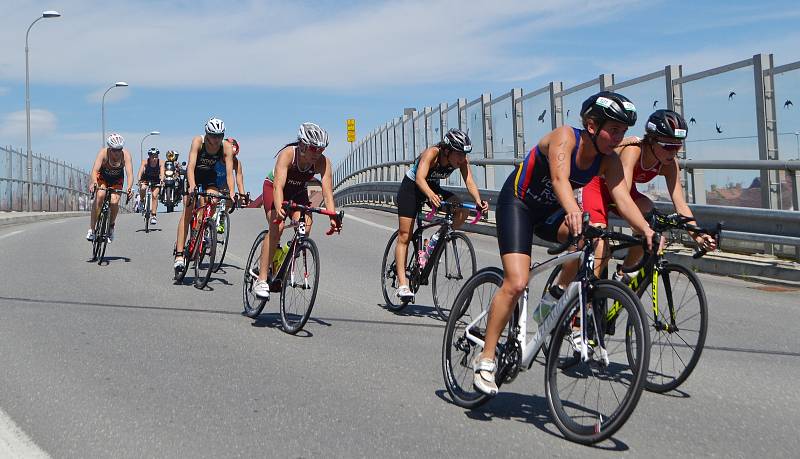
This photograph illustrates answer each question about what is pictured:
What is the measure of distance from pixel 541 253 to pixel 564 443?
10.7m

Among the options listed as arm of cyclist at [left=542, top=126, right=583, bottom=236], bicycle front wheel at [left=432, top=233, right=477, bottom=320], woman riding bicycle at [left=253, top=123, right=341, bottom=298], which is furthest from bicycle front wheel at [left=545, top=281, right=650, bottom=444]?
bicycle front wheel at [left=432, top=233, right=477, bottom=320]

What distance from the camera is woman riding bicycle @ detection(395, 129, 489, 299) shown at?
8.95 metres

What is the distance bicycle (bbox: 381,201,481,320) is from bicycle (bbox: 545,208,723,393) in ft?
9.28

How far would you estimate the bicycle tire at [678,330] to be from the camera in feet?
19.6

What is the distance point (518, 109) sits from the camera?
2050cm

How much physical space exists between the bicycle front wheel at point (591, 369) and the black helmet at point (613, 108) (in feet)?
2.87

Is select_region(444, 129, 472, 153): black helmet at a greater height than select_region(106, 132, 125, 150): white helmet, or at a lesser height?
lesser

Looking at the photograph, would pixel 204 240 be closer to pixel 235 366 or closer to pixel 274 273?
pixel 274 273

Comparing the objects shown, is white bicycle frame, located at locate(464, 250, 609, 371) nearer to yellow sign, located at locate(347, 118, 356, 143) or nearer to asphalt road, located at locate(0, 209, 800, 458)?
asphalt road, located at locate(0, 209, 800, 458)

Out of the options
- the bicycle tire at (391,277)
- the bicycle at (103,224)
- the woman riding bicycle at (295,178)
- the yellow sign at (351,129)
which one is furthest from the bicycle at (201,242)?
the yellow sign at (351,129)

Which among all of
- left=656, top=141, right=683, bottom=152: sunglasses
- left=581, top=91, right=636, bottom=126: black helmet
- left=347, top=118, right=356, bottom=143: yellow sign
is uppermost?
left=347, top=118, right=356, bottom=143: yellow sign

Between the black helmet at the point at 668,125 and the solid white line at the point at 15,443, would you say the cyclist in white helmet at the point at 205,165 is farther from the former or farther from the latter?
the solid white line at the point at 15,443

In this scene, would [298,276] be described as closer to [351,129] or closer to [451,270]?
[451,270]

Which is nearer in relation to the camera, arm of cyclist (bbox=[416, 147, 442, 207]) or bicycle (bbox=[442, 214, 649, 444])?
bicycle (bbox=[442, 214, 649, 444])
